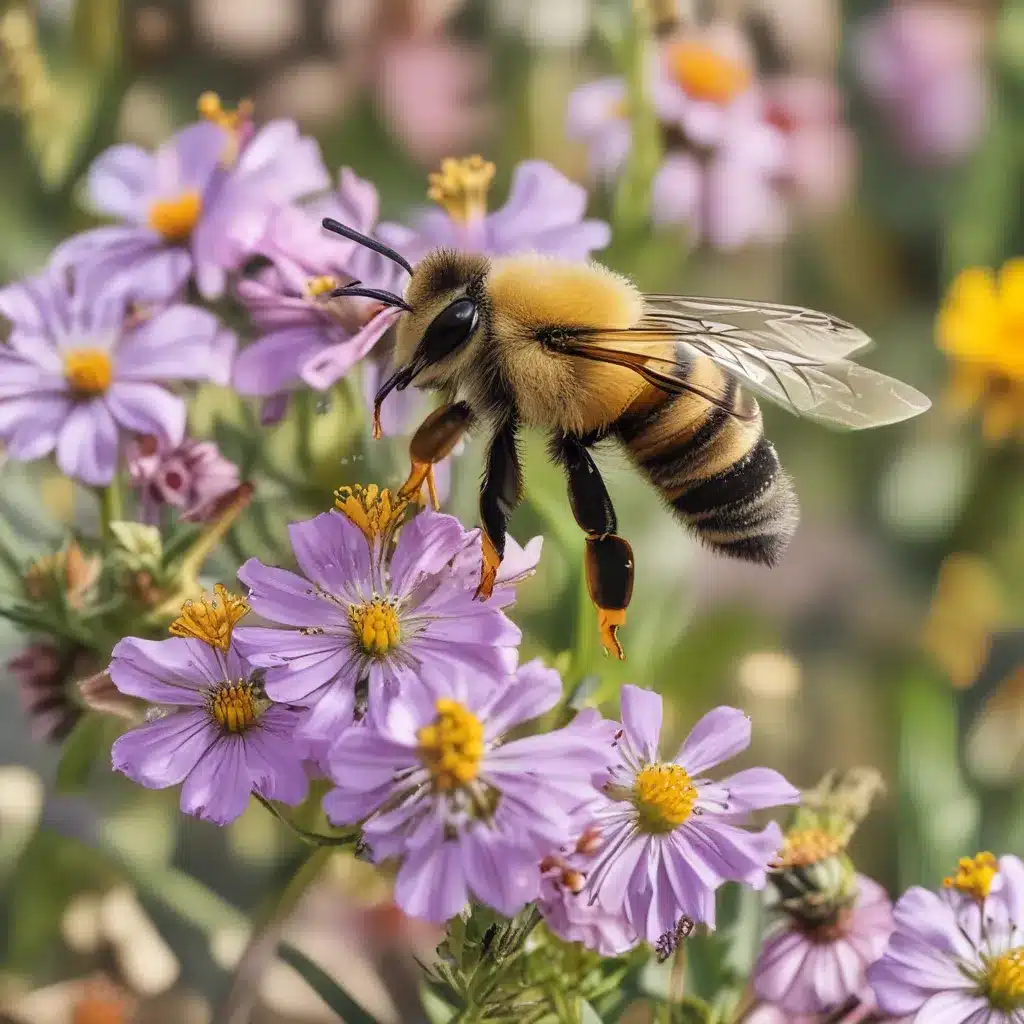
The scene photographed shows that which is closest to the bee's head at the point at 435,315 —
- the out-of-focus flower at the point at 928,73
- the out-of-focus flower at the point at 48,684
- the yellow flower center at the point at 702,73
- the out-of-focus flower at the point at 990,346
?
the out-of-focus flower at the point at 48,684

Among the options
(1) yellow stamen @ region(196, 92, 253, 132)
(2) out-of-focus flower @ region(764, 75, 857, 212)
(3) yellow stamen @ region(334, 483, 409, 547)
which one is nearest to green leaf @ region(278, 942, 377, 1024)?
(3) yellow stamen @ region(334, 483, 409, 547)

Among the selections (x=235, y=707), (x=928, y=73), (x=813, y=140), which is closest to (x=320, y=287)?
(x=235, y=707)

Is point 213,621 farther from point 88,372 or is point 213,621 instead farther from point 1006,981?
point 1006,981

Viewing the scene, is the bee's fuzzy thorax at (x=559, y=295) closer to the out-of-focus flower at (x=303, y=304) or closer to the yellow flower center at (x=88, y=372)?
the out-of-focus flower at (x=303, y=304)

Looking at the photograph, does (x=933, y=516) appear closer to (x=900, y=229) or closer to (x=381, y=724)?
(x=900, y=229)

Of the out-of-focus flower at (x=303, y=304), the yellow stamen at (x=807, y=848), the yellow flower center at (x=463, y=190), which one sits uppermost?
the yellow flower center at (x=463, y=190)

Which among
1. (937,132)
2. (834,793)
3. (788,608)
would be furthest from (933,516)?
(834,793)
